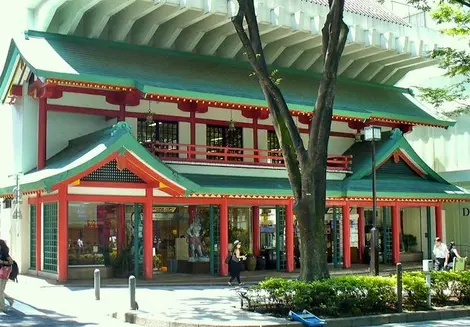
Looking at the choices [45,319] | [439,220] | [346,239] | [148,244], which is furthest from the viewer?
[439,220]

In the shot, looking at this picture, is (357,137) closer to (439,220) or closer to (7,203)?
(439,220)

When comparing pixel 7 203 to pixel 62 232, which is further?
pixel 7 203

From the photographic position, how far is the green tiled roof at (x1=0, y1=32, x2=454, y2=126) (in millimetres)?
23938

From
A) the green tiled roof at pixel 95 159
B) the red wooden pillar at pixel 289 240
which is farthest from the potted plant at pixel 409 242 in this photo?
the green tiled roof at pixel 95 159

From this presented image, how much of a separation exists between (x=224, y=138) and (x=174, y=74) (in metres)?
4.41

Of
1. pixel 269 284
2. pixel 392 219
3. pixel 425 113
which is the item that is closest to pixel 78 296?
pixel 269 284

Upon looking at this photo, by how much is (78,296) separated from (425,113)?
73.4 feet

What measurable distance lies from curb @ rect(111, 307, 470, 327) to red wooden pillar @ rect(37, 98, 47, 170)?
420 inches

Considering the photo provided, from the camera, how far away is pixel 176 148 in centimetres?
2850

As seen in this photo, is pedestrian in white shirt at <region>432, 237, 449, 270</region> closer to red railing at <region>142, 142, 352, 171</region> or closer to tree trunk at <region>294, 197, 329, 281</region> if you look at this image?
red railing at <region>142, 142, 352, 171</region>

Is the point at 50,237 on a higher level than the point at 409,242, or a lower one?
higher

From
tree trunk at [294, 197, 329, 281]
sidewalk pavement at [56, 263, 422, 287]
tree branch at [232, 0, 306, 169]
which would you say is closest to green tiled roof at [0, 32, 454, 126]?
sidewalk pavement at [56, 263, 422, 287]

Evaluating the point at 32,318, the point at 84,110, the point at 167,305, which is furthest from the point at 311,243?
the point at 84,110

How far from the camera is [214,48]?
3081 cm
